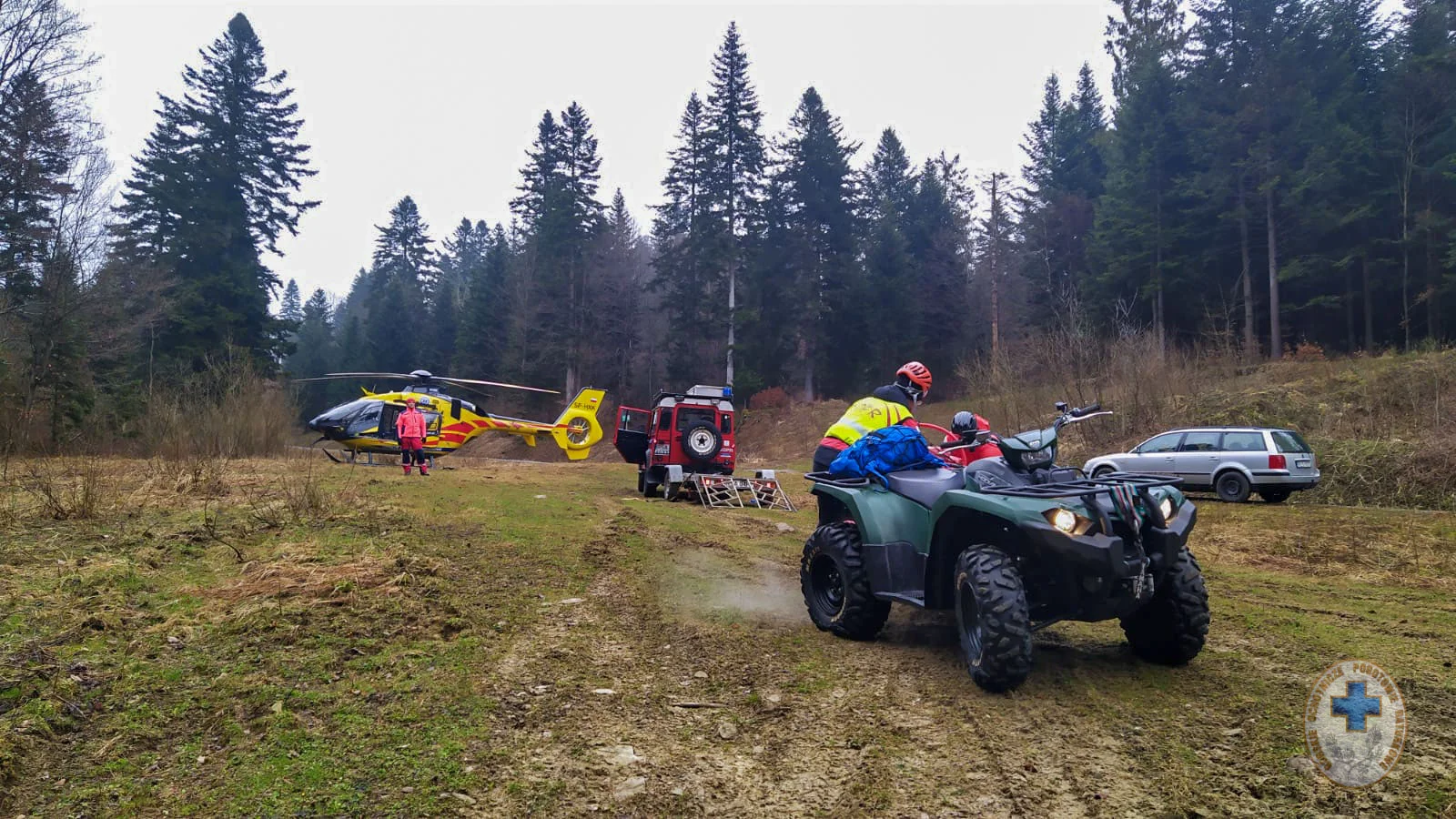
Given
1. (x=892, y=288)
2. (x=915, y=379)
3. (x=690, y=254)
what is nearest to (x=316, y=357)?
(x=690, y=254)

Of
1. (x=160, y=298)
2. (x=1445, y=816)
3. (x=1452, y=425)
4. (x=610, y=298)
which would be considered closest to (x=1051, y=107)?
(x=610, y=298)

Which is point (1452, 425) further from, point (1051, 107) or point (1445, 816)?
point (1051, 107)

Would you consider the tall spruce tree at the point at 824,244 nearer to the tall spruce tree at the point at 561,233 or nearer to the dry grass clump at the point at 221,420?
the tall spruce tree at the point at 561,233

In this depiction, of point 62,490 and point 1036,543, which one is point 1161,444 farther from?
point 62,490

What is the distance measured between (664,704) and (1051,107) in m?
54.2

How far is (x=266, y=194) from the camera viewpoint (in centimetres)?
3809

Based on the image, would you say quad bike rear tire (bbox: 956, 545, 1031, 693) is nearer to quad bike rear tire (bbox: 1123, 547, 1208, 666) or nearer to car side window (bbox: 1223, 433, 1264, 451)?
quad bike rear tire (bbox: 1123, 547, 1208, 666)

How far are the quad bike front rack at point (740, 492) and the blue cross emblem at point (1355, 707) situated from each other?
39.2ft

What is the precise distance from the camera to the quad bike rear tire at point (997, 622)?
3.98m

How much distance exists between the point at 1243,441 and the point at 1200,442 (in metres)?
0.86

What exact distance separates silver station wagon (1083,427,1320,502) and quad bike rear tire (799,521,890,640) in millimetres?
11625

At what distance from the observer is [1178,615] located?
4434mm

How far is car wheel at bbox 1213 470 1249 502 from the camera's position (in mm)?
15795

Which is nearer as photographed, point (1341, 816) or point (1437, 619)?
point (1341, 816)
